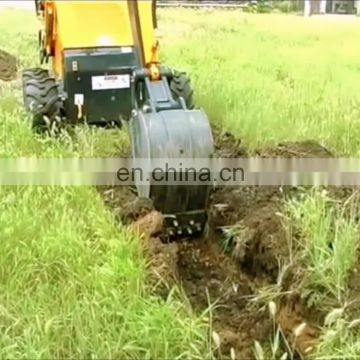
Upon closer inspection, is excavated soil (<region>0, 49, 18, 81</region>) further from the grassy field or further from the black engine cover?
the black engine cover

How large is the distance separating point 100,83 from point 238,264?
4.98ft

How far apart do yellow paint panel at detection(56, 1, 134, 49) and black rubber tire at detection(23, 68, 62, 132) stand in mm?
277

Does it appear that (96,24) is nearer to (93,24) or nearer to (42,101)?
(93,24)

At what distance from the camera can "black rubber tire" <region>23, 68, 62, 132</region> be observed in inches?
162

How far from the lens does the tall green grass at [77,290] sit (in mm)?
2121

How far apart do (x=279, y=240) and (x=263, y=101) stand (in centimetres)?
207

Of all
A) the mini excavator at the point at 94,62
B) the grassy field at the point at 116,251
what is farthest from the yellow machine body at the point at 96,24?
the grassy field at the point at 116,251

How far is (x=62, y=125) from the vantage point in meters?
4.14

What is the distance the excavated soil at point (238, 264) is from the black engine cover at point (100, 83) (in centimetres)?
85

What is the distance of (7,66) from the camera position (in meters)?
7.49

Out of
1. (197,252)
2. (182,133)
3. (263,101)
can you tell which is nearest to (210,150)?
(182,133)

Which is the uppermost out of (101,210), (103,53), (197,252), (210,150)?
(103,53)

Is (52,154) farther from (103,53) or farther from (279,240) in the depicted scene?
(279,240)

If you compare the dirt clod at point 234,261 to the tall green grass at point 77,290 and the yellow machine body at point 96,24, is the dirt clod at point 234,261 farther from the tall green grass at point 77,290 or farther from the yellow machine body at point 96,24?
the yellow machine body at point 96,24
